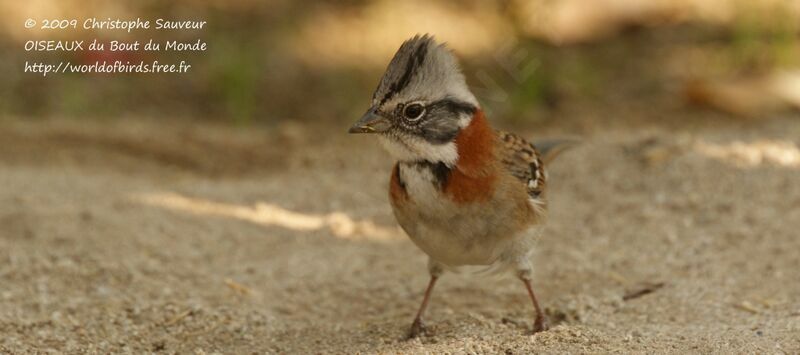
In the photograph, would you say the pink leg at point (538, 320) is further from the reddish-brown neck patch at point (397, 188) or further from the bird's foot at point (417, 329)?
the reddish-brown neck patch at point (397, 188)

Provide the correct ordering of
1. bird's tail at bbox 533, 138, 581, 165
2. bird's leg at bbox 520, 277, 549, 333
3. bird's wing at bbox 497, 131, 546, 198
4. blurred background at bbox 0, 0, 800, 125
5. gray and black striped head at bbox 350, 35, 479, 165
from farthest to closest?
blurred background at bbox 0, 0, 800, 125, bird's tail at bbox 533, 138, 581, 165, bird's leg at bbox 520, 277, 549, 333, bird's wing at bbox 497, 131, 546, 198, gray and black striped head at bbox 350, 35, 479, 165

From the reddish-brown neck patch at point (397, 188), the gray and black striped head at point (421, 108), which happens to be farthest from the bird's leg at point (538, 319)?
the gray and black striped head at point (421, 108)

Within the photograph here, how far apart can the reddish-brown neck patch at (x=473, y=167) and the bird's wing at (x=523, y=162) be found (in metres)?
0.18

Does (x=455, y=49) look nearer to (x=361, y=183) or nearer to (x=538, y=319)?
(x=361, y=183)

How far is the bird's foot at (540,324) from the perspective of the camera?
530 cm

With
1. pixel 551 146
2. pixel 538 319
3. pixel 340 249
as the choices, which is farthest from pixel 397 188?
pixel 340 249

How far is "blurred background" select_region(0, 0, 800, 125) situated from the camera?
9102mm

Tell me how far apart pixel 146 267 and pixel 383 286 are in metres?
1.40

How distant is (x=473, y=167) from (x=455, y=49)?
495 cm

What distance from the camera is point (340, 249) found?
6.89 metres

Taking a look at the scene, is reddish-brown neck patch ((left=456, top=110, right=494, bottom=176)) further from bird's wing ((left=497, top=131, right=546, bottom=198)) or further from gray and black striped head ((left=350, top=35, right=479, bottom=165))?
bird's wing ((left=497, top=131, right=546, bottom=198))

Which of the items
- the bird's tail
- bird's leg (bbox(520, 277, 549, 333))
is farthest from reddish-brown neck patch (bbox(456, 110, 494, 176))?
the bird's tail

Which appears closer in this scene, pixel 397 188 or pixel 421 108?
pixel 421 108

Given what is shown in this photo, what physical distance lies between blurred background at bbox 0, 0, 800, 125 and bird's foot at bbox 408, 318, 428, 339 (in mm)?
3826
